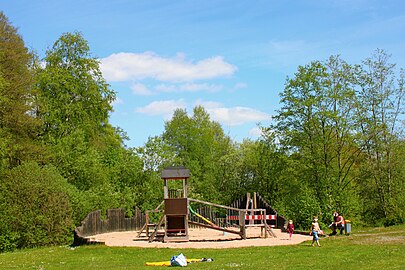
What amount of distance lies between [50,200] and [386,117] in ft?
83.1

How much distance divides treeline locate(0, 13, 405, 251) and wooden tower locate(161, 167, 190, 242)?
7.46m

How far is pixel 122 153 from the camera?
51688 millimetres

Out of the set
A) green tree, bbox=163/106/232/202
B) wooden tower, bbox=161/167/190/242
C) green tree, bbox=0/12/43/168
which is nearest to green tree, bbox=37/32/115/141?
green tree, bbox=0/12/43/168

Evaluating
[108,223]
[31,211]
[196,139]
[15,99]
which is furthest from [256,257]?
[196,139]

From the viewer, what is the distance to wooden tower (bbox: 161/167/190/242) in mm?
27016

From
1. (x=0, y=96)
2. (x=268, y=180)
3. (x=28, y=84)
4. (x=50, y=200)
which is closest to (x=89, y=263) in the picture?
(x=50, y=200)

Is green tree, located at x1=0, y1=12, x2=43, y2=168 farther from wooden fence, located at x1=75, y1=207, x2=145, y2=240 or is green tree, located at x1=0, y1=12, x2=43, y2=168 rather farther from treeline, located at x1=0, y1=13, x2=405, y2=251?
wooden fence, located at x1=75, y1=207, x2=145, y2=240

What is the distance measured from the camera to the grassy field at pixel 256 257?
16588 mm

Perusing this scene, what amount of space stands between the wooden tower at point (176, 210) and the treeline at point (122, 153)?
746 cm

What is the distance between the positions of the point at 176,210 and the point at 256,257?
346 inches

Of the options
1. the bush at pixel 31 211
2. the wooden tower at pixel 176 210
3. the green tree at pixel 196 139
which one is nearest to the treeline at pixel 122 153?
the bush at pixel 31 211

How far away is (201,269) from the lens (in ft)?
52.2

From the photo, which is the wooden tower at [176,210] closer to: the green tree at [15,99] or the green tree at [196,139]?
the green tree at [15,99]

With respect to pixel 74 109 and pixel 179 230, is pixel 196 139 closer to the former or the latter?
pixel 74 109
